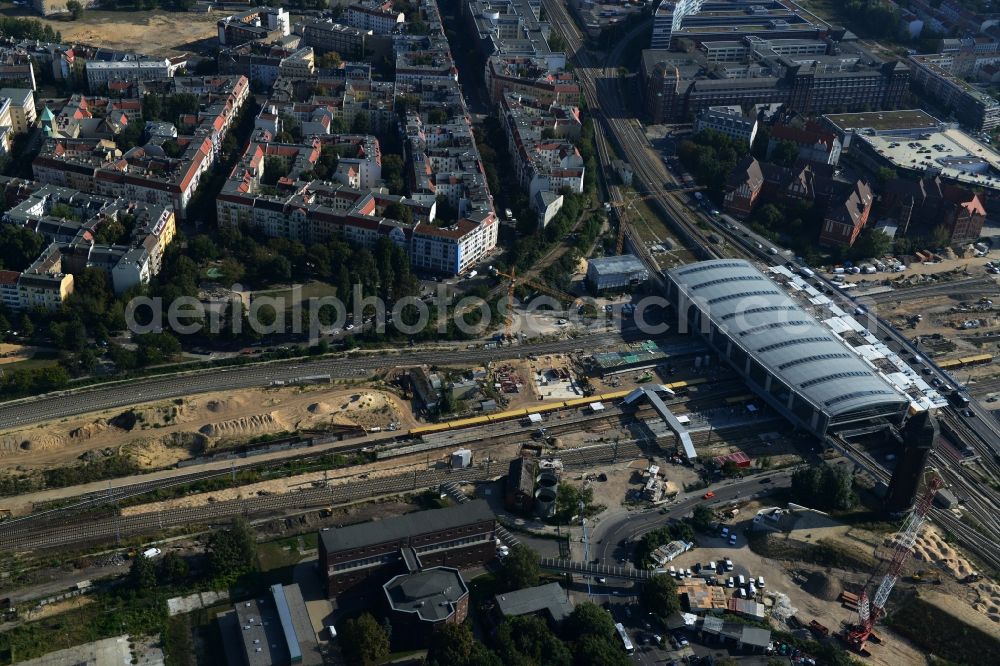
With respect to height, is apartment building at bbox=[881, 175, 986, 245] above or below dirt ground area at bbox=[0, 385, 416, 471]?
above

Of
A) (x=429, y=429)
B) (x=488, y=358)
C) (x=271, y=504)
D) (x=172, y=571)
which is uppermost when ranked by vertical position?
(x=488, y=358)

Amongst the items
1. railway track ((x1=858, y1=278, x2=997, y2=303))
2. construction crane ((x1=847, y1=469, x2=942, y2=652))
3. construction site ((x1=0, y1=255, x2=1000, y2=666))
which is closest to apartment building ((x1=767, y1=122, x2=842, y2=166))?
railway track ((x1=858, y1=278, x2=997, y2=303))

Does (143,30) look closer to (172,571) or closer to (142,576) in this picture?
(172,571)

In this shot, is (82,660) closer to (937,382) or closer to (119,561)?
(119,561)

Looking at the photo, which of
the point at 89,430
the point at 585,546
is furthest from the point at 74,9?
the point at 585,546

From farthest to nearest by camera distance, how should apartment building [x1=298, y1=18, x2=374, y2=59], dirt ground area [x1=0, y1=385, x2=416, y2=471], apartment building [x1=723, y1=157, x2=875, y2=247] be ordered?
apartment building [x1=298, y1=18, x2=374, y2=59] → apartment building [x1=723, y1=157, x2=875, y2=247] → dirt ground area [x1=0, y1=385, x2=416, y2=471]

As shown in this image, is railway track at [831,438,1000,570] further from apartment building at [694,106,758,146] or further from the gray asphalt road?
apartment building at [694,106,758,146]
